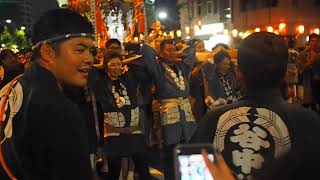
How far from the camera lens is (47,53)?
8.59 ft

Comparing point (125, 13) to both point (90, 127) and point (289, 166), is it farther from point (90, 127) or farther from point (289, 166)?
point (289, 166)

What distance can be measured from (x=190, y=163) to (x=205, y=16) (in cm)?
5201

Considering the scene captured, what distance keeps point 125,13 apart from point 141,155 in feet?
12.5

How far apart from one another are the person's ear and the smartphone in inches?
40.8

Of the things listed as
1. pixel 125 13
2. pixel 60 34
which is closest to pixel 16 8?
pixel 125 13

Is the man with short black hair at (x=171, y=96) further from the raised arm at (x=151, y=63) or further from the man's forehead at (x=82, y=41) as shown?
the man's forehead at (x=82, y=41)

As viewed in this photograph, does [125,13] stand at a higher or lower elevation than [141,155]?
higher

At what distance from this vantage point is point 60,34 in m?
2.62

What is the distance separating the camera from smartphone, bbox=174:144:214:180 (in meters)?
1.87

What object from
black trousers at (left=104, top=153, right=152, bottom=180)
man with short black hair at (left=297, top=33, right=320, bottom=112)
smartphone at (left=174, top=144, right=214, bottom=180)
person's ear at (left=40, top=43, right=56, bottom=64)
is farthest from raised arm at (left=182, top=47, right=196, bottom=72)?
smartphone at (left=174, top=144, right=214, bottom=180)

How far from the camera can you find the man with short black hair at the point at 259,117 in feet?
7.97

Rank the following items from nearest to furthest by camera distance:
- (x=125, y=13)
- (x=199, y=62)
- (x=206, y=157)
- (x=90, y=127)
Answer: (x=206, y=157) < (x=90, y=127) < (x=199, y=62) < (x=125, y=13)

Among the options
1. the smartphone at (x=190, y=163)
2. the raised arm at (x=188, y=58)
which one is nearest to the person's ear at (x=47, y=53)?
the smartphone at (x=190, y=163)

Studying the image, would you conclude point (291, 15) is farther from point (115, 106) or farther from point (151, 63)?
point (115, 106)
